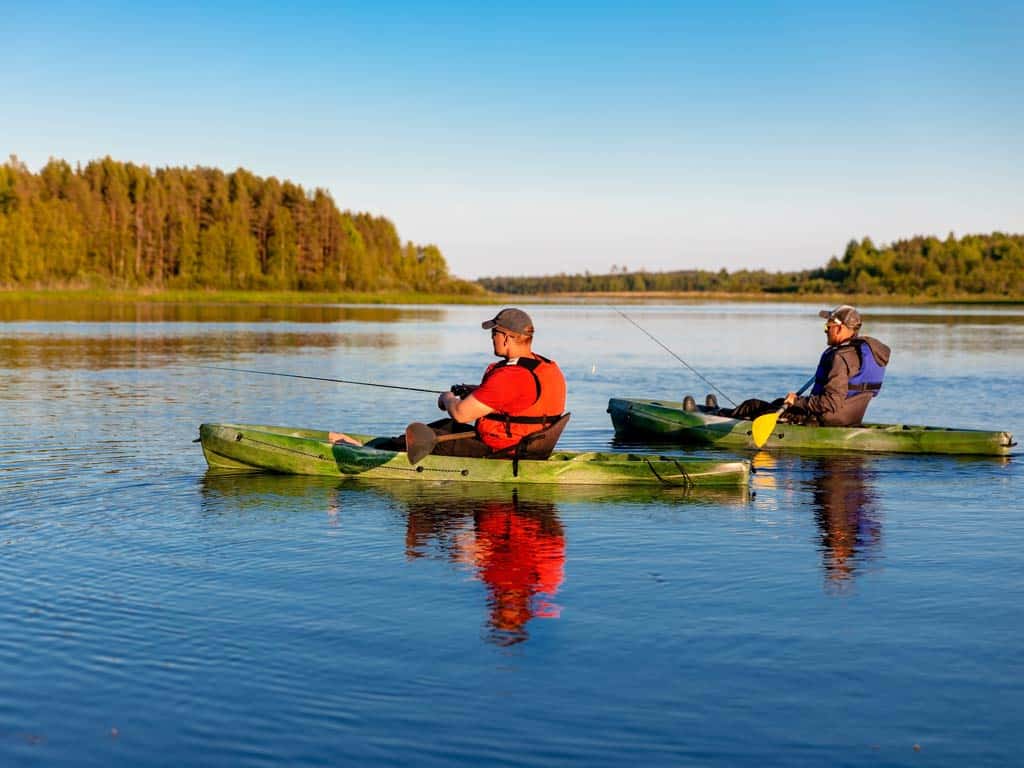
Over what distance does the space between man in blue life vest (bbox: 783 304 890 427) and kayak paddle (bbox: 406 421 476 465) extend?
18.9 ft

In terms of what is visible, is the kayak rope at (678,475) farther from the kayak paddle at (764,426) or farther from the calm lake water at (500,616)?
the kayak paddle at (764,426)

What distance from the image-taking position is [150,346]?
1394 inches

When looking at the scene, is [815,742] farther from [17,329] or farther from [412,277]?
[412,277]

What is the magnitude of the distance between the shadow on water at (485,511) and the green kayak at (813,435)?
12.4 feet

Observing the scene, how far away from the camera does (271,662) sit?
6.37 meters

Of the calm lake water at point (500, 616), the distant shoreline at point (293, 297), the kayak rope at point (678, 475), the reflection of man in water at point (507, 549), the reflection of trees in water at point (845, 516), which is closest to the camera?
the calm lake water at point (500, 616)

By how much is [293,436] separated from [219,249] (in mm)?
99428

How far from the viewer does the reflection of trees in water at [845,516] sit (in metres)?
8.98

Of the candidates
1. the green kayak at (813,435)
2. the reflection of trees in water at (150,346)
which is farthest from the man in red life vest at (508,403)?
the reflection of trees in water at (150,346)

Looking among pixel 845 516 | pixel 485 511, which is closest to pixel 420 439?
pixel 485 511

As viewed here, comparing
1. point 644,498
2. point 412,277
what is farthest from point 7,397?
point 412,277

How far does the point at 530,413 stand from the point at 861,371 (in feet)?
19.1

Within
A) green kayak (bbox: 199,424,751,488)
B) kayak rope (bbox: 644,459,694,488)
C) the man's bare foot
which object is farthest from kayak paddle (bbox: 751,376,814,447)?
the man's bare foot

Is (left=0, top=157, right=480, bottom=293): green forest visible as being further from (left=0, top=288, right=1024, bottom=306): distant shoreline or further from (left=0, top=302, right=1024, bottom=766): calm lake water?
(left=0, top=302, right=1024, bottom=766): calm lake water
